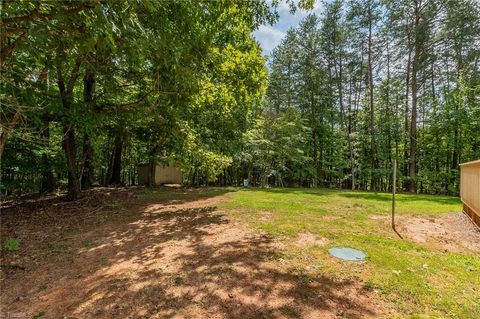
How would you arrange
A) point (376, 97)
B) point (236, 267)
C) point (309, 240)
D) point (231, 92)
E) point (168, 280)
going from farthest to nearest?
point (376, 97) → point (231, 92) → point (309, 240) → point (236, 267) → point (168, 280)

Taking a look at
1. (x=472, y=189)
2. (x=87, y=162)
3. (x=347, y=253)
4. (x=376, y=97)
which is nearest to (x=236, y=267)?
(x=347, y=253)

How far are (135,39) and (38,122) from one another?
381 centimetres

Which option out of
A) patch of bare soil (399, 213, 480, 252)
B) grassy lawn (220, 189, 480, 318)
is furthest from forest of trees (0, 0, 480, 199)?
patch of bare soil (399, 213, 480, 252)

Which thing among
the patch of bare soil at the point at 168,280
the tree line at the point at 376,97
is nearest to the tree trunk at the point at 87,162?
the patch of bare soil at the point at 168,280

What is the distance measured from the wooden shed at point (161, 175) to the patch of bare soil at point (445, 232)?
12400 millimetres

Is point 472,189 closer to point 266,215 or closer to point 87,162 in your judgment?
point 266,215

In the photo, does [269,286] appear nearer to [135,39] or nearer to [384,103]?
[135,39]

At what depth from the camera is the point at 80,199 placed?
8.55 metres

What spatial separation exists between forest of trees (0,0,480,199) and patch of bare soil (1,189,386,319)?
2.12m

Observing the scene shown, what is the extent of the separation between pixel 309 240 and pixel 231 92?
14.3 feet

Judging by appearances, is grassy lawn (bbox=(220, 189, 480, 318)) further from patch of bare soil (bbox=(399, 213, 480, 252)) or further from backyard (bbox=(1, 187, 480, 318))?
patch of bare soil (bbox=(399, 213, 480, 252))

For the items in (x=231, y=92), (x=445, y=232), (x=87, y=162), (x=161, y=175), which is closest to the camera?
(x=445, y=232)

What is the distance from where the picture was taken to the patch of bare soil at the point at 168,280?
269cm

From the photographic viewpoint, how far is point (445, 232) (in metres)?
5.61
